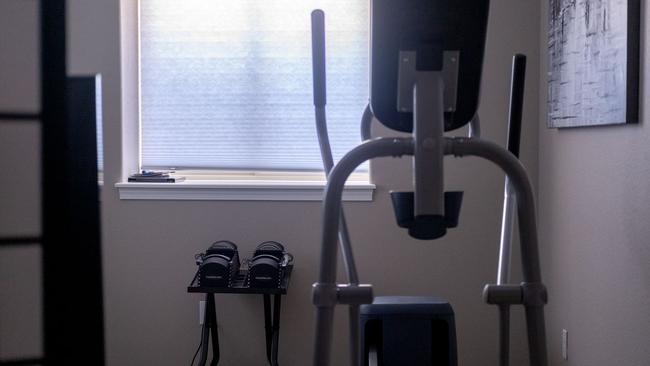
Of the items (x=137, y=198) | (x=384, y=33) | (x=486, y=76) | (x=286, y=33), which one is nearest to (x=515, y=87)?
(x=384, y=33)

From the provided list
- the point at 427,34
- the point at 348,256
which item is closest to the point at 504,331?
the point at 348,256

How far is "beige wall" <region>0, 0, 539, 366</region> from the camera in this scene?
3.10 m

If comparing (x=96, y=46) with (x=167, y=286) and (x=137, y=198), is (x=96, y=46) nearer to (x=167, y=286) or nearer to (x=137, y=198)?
(x=137, y=198)

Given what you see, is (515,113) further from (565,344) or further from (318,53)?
(565,344)

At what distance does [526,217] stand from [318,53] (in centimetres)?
62

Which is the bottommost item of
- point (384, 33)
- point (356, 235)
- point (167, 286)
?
point (167, 286)

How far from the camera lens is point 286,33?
A: 330 centimetres

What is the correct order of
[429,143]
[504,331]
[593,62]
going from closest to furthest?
[429,143] < [504,331] < [593,62]

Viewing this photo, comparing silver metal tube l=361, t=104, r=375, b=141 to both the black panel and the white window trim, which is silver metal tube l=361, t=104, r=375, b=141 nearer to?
the black panel

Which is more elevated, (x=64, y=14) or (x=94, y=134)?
(x=64, y=14)

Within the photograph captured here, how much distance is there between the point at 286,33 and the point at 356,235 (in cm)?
107

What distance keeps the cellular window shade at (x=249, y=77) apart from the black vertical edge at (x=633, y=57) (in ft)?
4.83

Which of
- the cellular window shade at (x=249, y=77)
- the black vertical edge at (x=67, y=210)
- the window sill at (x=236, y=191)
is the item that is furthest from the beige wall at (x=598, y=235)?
the black vertical edge at (x=67, y=210)

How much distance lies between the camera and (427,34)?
1379mm
